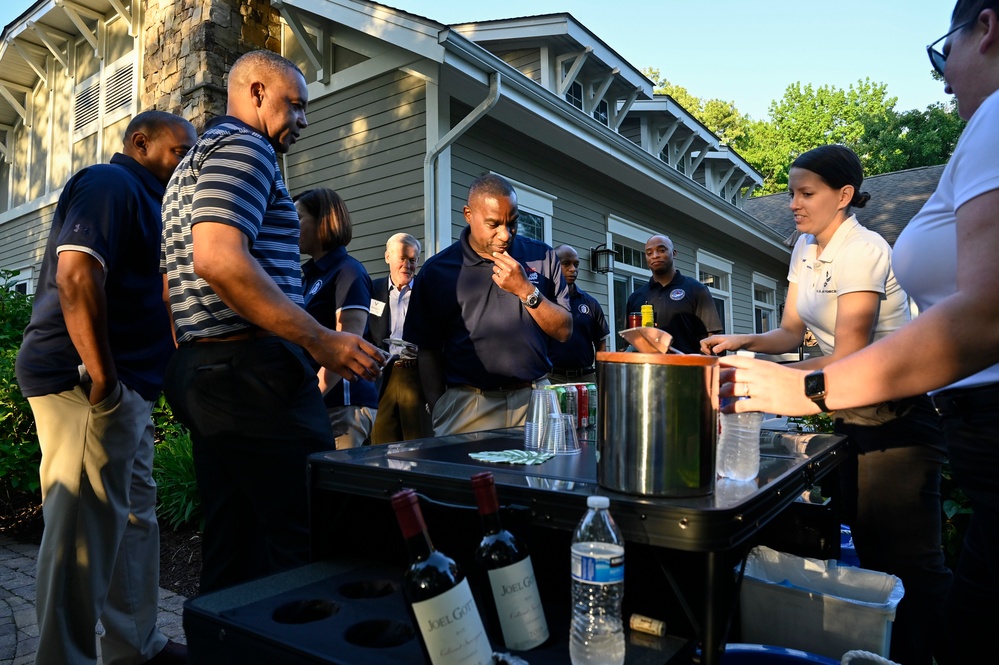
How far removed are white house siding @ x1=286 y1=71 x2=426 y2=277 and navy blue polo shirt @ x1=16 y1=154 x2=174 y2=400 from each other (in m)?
4.25

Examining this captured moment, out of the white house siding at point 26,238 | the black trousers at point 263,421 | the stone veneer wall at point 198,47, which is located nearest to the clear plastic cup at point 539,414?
the black trousers at point 263,421

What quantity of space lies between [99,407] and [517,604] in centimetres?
200

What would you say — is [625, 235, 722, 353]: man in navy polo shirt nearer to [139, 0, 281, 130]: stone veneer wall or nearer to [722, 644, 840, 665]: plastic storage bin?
[722, 644, 840, 665]: plastic storage bin

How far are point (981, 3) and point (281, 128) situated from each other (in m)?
1.93

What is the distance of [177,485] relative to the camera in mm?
5047

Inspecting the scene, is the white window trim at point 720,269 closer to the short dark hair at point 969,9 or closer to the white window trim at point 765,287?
the white window trim at point 765,287

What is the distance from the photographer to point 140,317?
2627mm

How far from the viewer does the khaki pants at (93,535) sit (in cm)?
232

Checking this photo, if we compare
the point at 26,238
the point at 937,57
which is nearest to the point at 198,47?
the point at 937,57

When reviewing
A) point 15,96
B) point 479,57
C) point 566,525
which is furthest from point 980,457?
point 15,96

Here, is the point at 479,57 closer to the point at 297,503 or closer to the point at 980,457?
the point at 297,503

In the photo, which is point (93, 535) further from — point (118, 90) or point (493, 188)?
point (118, 90)

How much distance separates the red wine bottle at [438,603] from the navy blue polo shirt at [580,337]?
4159mm

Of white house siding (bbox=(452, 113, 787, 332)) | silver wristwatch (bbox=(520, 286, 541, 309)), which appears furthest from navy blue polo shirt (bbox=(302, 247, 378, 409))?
white house siding (bbox=(452, 113, 787, 332))
